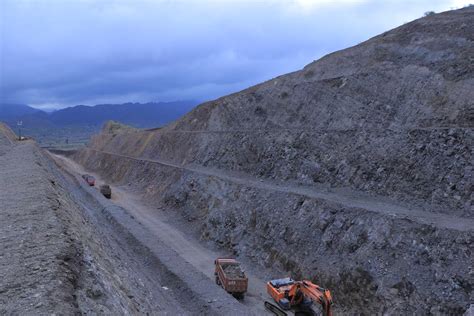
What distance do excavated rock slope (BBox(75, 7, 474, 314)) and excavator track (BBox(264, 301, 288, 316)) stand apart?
3.06m

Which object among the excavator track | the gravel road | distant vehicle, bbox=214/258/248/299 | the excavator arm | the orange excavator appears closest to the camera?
the excavator arm

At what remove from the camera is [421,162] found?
2350cm

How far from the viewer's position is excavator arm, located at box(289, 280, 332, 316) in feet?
48.3

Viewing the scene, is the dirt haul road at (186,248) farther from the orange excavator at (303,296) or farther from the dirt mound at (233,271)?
the orange excavator at (303,296)

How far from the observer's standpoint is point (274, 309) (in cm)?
1902

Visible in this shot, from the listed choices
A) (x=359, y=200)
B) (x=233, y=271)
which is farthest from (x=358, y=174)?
(x=233, y=271)

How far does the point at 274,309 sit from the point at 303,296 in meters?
3.32

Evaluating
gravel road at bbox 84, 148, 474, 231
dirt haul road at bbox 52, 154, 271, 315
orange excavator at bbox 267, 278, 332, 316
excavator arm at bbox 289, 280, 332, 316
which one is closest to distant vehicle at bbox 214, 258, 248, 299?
dirt haul road at bbox 52, 154, 271, 315

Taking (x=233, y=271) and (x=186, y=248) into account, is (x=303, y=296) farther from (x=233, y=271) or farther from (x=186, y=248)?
(x=186, y=248)

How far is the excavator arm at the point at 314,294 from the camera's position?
48.3 feet

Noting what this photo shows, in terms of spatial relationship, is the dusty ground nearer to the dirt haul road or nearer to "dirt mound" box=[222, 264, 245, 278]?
"dirt mound" box=[222, 264, 245, 278]

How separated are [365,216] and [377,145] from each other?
23.2ft

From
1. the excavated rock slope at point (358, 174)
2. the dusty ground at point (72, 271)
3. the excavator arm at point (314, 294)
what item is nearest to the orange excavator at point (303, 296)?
the excavator arm at point (314, 294)

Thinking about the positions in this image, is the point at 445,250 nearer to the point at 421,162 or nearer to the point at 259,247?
the point at 421,162
